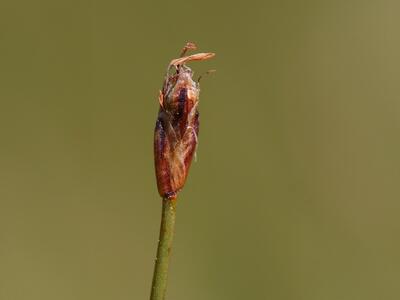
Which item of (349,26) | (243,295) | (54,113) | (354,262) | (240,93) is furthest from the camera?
(349,26)

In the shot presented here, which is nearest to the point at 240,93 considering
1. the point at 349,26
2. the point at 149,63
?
the point at 149,63

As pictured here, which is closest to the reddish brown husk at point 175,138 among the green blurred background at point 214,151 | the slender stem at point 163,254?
the slender stem at point 163,254

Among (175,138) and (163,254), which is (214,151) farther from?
(163,254)

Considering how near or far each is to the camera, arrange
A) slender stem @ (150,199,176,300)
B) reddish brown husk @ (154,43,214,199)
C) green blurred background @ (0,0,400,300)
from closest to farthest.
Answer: slender stem @ (150,199,176,300) < reddish brown husk @ (154,43,214,199) < green blurred background @ (0,0,400,300)

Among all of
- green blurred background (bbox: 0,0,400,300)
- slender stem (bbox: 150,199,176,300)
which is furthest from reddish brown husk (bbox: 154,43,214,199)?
green blurred background (bbox: 0,0,400,300)

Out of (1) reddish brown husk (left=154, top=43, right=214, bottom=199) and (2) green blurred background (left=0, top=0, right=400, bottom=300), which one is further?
(2) green blurred background (left=0, top=0, right=400, bottom=300)

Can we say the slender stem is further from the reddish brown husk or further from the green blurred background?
the green blurred background

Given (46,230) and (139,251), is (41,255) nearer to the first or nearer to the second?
(46,230)
